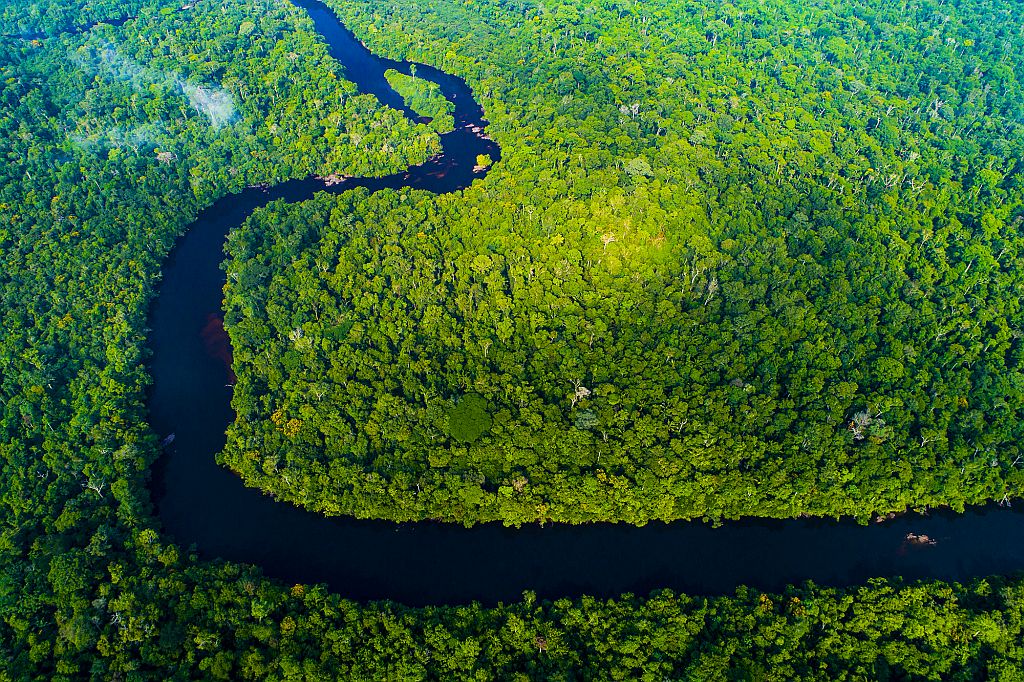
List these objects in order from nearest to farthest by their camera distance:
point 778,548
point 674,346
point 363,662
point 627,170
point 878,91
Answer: point 363,662 < point 778,548 < point 674,346 < point 627,170 < point 878,91

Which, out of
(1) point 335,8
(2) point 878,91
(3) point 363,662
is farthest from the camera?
(1) point 335,8

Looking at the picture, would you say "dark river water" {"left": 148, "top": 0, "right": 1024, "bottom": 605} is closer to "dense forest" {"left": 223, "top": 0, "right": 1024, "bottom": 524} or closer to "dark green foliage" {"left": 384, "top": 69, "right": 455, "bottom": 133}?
"dense forest" {"left": 223, "top": 0, "right": 1024, "bottom": 524}

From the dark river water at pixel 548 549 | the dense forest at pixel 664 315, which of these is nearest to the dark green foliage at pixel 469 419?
the dense forest at pixel 664 315

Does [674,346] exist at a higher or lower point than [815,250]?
lower

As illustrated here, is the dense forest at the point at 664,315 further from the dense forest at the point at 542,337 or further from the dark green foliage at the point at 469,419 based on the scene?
the dense forest at the point at 542,337

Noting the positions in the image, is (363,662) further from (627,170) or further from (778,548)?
(627,170)

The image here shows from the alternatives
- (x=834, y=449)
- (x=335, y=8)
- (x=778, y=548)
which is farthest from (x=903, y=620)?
(x=335, y=8)
